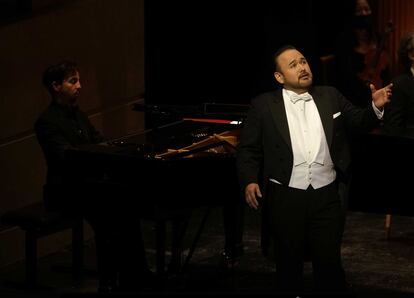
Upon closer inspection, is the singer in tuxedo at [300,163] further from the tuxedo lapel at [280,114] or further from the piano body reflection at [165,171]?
the piano body reflection at [165,171]

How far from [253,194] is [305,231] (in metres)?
0.33

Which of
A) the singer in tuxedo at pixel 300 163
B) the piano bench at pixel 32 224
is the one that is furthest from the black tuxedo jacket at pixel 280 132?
the piano bench at pixel 32 224

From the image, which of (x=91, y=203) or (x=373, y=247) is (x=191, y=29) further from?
(x=91, y=203)

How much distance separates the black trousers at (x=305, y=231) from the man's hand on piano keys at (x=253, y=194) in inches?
4.6

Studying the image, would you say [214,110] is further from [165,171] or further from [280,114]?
[280,114]

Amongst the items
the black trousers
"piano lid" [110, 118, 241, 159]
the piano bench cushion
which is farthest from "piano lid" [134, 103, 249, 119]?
the black trousers

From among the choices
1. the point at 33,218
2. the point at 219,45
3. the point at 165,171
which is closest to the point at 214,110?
the point at 165,171

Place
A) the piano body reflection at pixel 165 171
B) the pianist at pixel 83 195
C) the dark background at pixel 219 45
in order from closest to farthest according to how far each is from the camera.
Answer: the piano body reflection at pixel 165 171 < the pianist at pixel 83 195 < the dark background at pixel 219 45

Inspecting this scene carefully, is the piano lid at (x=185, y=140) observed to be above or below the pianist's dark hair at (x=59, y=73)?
below

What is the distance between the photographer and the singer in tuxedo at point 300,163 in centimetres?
512

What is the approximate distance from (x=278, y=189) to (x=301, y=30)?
4.60 m

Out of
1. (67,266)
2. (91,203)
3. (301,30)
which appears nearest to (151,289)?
(91,203)

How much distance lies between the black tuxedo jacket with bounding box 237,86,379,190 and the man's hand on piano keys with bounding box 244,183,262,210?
0.12ft

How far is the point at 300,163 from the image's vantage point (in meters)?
5.11
